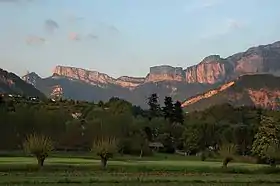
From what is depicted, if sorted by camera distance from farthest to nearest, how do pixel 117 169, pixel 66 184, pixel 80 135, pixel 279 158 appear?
pixel 80 135 → pixel 279 158 → pixel 117 169 → pixel 66 184

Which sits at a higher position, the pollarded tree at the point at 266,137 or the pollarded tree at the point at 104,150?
the pollarded tree at the point at 266,137

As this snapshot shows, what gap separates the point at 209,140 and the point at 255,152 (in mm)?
60654

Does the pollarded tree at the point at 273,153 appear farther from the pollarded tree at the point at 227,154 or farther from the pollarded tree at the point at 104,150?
the pollarded tree at the point at 104,150

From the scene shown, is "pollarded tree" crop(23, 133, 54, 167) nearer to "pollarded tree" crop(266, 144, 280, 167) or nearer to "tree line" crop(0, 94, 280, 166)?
"tree line" crop(0, 94, 280, 166)

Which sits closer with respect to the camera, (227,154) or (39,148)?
(39,148)

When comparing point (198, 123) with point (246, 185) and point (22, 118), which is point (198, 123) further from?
point (246, 185)

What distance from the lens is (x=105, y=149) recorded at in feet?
224

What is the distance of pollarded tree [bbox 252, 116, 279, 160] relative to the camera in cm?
9714

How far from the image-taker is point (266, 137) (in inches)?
3905

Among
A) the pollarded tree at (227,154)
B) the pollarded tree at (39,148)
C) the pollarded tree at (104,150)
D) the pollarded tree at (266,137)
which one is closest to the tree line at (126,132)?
the pollarded tree at (266,137)

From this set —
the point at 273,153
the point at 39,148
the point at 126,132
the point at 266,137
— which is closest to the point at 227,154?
the point at 273,153

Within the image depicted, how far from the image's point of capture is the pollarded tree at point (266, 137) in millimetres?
97144

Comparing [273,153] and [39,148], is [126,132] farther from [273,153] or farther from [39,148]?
[39,148]

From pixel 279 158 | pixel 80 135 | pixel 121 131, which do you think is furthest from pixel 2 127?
pixel 279 158
